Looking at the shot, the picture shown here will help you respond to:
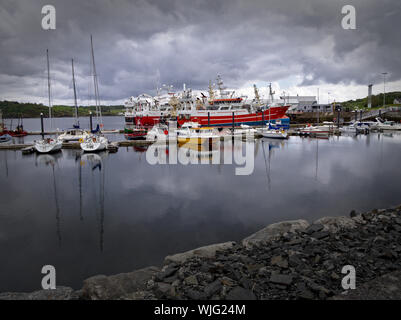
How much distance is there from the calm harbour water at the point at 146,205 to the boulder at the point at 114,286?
1.23 metres

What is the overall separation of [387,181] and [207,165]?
11840 millimetres

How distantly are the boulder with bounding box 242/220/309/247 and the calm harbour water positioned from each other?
38.6 inches

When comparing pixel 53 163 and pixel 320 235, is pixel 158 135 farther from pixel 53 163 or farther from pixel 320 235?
pixel 320 235

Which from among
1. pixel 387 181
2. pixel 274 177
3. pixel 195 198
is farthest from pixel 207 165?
pixel 387 181

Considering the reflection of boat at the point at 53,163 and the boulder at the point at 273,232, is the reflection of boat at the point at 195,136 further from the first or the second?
the boulder at the point at 273,232

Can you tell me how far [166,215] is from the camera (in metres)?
10.1

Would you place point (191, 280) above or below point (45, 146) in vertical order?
below

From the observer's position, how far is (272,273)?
4.71 meters

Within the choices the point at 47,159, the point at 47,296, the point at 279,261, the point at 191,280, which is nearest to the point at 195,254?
the point at 191,280

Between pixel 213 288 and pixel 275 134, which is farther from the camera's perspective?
pixel 275 134

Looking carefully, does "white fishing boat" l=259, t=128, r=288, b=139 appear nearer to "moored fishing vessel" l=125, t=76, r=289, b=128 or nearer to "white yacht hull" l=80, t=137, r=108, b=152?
"moored fishing vessel" l=125, t=76, r=289, b=128

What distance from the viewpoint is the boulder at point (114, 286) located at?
4543 millimetres

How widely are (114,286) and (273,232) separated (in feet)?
14.6

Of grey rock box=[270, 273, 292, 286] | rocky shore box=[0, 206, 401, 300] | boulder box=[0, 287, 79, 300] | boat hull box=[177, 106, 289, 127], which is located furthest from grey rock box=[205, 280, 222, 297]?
boat hull box=[177, 106, 289, 127]
